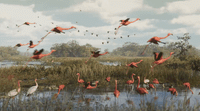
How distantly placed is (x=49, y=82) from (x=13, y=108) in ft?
17.4

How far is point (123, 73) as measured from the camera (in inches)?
476

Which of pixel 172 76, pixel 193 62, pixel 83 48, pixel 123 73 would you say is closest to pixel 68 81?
pixel 123 73

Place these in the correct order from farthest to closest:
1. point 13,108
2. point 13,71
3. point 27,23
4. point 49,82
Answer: point 13,71 < point 49,82 < point 13,108 < point 27,23

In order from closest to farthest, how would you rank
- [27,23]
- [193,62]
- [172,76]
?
[27,23] < [172,76] < [193,62]

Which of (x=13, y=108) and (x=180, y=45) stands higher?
(x=180, y=45)

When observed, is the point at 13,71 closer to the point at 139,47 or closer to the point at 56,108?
the point at 56,108

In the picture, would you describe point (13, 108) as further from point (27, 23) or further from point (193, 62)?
point (193, 62)

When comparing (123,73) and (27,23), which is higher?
(27,23)

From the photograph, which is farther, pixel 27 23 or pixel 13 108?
pixel 13 108

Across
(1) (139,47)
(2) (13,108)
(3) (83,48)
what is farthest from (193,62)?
(1) (139,47)

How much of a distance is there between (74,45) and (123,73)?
169 ft

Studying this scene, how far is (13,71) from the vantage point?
13.3 m

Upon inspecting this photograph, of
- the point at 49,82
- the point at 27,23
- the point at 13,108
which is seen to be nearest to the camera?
the point at 27,23

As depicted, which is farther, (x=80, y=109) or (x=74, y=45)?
(x=74, y=45)
